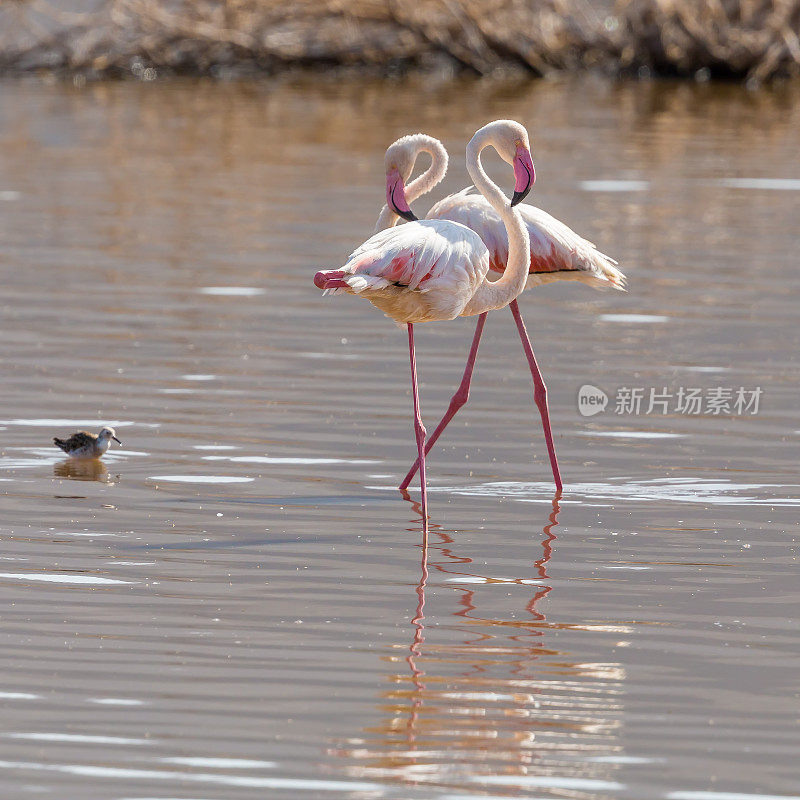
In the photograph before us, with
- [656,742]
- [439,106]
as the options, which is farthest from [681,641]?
[439,106]

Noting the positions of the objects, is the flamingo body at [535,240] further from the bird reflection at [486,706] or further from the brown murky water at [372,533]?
the bird reflection at [486,706]

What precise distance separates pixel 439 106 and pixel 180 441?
17.6 metres

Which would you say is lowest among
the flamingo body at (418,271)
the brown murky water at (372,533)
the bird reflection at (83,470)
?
the bird reflection at (83,470)

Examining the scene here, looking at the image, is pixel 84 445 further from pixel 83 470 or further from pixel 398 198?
pixel 398 198

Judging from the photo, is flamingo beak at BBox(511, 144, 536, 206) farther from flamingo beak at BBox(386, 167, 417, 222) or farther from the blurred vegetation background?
the blurred vegetation background

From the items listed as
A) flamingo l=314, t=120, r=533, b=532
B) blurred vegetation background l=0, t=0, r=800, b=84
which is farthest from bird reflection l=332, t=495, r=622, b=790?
blurred vegetation background l=0, t=0, r=800, b=84

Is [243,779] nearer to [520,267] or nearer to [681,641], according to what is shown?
[681,641]

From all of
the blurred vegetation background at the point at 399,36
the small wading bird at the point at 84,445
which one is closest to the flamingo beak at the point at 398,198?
the small wading bird at the point at 84,445

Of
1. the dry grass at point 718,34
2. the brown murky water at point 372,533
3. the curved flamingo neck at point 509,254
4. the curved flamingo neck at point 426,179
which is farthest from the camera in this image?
the dry grass at point 718,34

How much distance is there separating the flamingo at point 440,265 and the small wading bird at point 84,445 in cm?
138

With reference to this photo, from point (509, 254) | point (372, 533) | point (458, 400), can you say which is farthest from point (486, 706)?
point (458, 400)

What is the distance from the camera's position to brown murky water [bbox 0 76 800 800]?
4.60 m

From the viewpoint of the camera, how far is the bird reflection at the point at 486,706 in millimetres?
4473

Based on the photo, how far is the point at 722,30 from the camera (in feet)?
96.8
